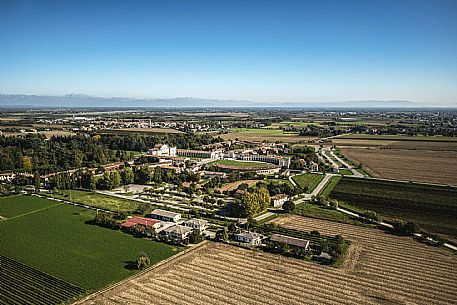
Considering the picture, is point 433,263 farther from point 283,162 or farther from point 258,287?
point 283,162

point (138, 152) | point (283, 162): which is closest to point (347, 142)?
point (283, 162)

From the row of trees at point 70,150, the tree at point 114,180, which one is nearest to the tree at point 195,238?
the tree at point 114,180

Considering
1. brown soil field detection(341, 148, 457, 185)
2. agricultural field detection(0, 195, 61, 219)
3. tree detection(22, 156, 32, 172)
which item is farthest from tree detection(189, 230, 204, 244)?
tree detection(22, 156, 32, 172)

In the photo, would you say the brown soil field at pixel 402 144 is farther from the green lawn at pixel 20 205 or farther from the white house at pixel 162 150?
the green lawn at pixel 20 205

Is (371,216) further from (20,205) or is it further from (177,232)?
(20,205)

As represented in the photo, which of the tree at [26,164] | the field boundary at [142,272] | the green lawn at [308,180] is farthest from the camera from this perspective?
the tree at [26,164]

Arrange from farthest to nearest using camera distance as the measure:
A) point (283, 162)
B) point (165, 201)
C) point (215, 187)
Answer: point (283, 162)
point (215, 187)
point (165, 201)

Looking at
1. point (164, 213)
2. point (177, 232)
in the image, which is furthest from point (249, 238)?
point (164, 213)
